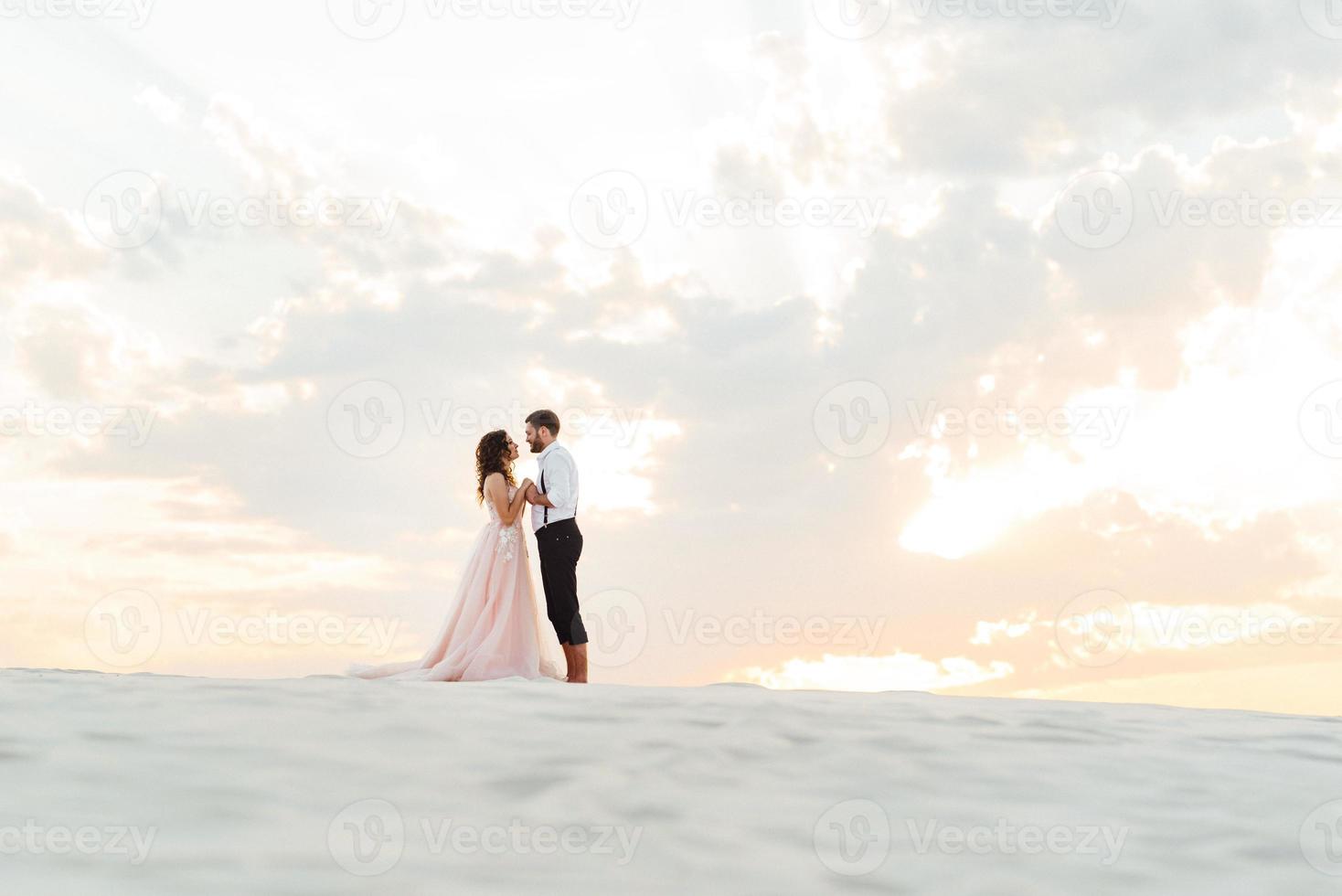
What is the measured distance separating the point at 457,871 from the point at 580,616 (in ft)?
19.8

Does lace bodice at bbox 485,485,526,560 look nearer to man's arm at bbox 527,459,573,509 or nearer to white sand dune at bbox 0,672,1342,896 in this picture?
man's arm at bbox 527,459,573,509

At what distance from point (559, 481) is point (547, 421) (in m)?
0.57

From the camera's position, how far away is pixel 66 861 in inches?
119

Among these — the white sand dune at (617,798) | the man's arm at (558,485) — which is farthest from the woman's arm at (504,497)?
the white sand dune at (617,798)

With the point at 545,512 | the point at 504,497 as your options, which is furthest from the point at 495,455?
the point at 545,512

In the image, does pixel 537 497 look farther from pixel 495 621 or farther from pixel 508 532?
pixel 495 621

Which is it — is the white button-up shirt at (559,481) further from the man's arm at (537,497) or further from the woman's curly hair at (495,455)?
the woman's curly hair at (495,455)

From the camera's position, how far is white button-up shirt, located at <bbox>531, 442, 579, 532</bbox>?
921cm

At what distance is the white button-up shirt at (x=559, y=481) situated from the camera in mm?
9211

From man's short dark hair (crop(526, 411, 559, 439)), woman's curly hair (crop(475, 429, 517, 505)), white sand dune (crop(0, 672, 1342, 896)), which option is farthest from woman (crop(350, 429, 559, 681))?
white sand dune (crop(0, 672, 1342, 896))

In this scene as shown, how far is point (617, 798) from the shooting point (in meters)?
3.77

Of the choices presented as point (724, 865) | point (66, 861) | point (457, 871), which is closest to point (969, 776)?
point (724, 865)

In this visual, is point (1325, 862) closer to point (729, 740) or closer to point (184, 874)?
point (729, 740)

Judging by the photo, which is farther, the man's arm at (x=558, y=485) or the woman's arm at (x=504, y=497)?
the woman's arm at (x=504, y=497)
